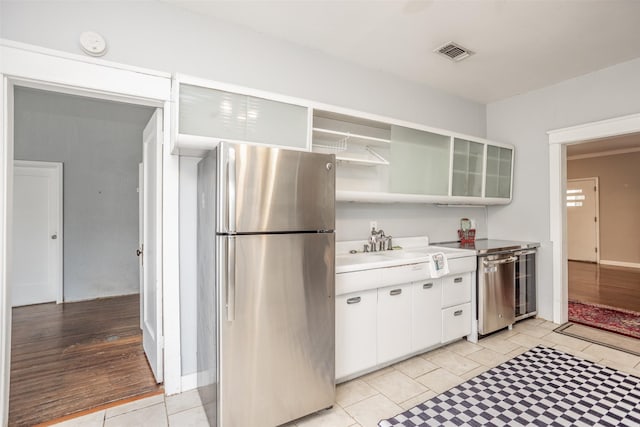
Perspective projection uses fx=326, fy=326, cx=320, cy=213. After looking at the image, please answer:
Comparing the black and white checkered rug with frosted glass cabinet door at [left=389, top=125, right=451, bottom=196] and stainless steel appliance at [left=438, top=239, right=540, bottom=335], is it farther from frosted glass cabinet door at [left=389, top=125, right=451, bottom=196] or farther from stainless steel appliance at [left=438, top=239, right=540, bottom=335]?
frosted glass cabinet door at [left=389, top=125, right=451, bottom=196]

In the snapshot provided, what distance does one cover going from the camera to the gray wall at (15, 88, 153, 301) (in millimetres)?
4578

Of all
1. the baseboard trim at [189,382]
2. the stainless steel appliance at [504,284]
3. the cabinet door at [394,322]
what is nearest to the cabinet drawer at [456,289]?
the stainless steel appliance at [504,284]

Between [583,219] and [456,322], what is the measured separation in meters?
6.69

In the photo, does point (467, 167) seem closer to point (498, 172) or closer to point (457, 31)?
point (498, 172)

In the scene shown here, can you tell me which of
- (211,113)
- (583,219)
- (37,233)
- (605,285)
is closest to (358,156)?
(211,113)

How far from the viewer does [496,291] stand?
3340 millimetres

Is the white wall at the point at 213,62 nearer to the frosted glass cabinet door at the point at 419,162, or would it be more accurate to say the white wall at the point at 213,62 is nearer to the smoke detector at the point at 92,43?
the smoke detector at the point at 92,43

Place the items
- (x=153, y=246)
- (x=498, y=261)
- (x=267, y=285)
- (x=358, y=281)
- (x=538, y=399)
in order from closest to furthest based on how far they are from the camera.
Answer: (x=267, y=285) → (x=538, y=399) → (x=358, y=281) → (x=153, y=246) → (x=498, y=261)

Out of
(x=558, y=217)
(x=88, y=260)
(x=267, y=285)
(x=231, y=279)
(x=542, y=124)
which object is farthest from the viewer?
(x=88, y=260)

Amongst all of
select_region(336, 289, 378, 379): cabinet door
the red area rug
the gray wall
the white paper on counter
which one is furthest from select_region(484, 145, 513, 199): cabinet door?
the gray wall

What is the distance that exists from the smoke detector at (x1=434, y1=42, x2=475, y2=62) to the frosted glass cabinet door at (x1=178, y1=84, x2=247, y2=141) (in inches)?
71.8

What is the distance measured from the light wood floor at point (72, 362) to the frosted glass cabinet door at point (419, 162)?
269 cm

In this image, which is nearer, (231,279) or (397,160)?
(231,279)

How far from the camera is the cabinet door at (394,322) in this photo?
2.57 meters
